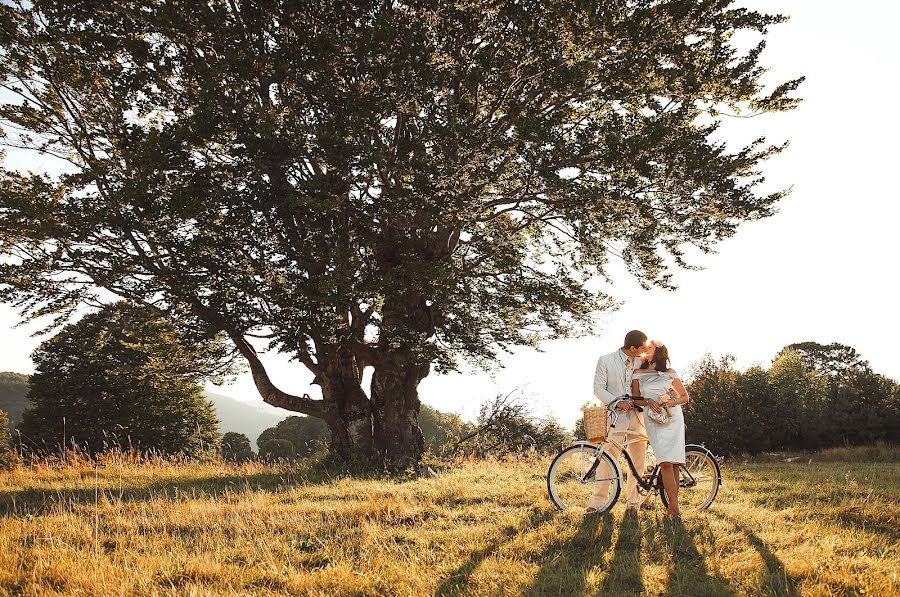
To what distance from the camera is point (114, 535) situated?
6.25 m

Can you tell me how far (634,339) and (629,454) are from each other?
146 cm

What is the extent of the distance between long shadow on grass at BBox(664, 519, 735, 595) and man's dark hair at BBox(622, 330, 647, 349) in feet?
6.71

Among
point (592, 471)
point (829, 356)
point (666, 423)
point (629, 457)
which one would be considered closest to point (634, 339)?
point (666, 423)

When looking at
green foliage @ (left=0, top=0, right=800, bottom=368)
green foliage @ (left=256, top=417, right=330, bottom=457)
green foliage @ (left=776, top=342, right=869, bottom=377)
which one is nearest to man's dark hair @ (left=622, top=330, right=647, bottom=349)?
green foliage @ (left=0, top=0, right=800, bottom=368)

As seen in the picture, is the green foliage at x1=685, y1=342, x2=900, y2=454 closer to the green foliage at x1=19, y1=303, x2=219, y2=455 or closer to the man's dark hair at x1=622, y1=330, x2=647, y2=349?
the man's dark hair at x1=622, y1=330, x2=647, y2=349

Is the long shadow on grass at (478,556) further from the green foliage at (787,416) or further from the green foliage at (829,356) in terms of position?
the green foliage at (829,356)

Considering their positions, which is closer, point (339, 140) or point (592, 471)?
point (592, 471)

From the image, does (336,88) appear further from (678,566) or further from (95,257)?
(678,566)

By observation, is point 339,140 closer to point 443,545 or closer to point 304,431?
point 443,545

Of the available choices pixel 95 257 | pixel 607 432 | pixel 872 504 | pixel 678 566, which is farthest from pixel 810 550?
pixel 95 257

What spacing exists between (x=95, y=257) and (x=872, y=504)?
1376cm

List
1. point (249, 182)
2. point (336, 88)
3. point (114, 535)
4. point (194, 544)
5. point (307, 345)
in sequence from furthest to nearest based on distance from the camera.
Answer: point (307, 345) < point (249, 182) < point (336, 88) < point (114, 535) < point (194, 544)

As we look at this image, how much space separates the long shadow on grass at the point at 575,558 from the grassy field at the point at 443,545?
0.06 ft

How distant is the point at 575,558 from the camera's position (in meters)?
5.19
